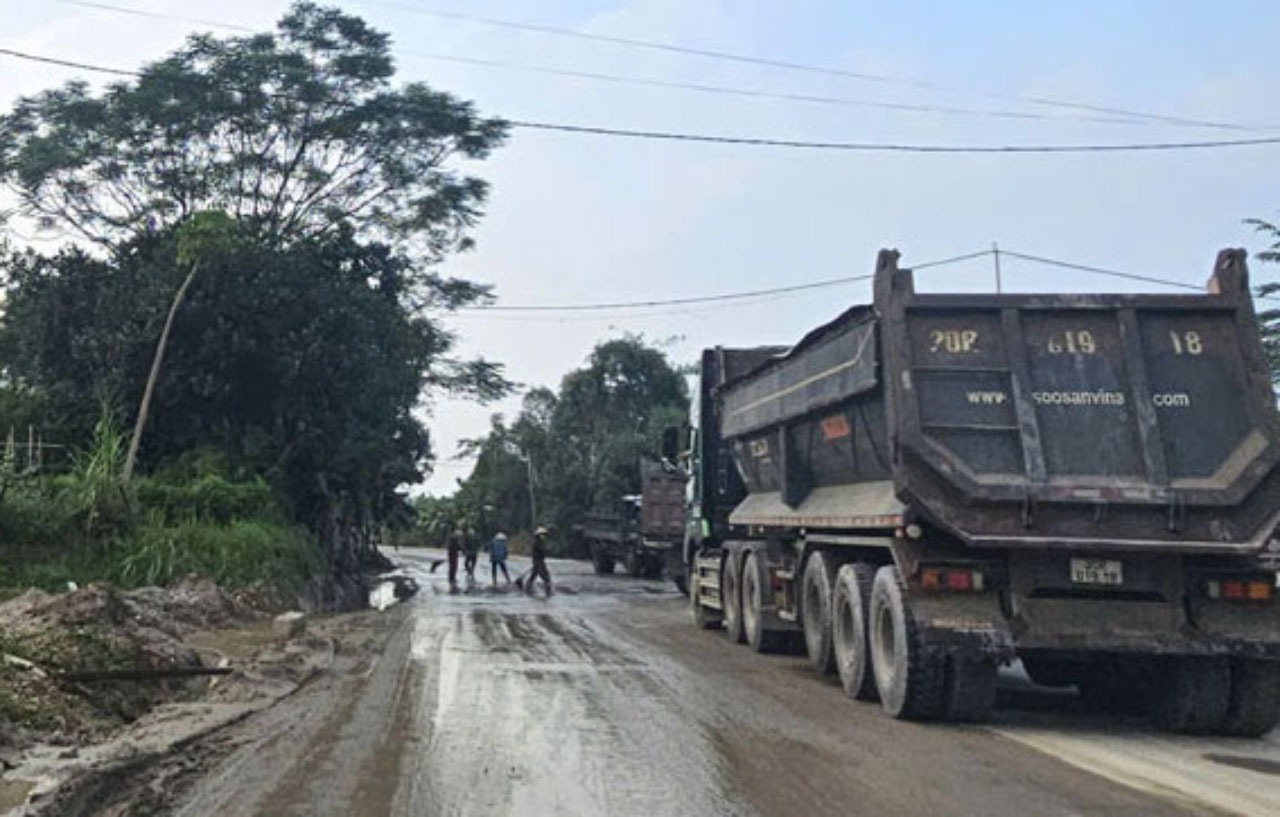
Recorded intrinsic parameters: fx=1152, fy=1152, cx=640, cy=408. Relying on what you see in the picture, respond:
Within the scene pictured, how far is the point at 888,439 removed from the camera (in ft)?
29.0

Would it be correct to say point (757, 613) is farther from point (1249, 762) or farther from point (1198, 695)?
point (1249, 762)

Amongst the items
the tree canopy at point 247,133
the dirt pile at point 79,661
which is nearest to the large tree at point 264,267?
the tree canopy at point 247,133

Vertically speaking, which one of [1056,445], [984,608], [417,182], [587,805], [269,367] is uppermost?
[417,182]

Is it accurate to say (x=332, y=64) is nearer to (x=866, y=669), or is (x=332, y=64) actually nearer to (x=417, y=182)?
(x=417, y=182)

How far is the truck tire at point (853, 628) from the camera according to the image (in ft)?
30.8

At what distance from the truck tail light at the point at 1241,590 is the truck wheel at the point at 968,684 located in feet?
5.46

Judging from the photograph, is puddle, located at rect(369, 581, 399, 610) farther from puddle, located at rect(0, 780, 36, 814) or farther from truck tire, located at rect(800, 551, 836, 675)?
puddle, located at rect(0, 780, 36, 814)

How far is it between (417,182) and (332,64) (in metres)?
3.96

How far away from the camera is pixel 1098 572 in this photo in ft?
27.3

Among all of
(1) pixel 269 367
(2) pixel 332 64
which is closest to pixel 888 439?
(1) pixel 269 367

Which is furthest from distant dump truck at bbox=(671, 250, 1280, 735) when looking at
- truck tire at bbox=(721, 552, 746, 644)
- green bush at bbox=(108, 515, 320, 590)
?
green bush at bbox=(108, 515, 320, 590)

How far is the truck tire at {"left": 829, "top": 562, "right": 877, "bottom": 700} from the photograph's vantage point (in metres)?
9.38

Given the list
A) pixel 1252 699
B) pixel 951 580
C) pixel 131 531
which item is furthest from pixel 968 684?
pixel 131 531

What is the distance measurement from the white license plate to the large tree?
2041cm
